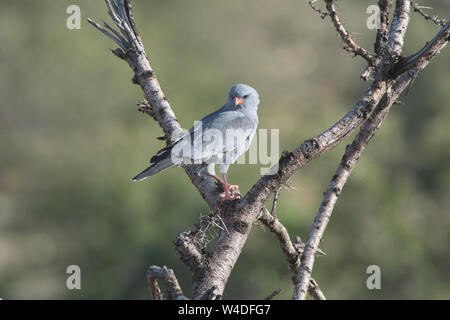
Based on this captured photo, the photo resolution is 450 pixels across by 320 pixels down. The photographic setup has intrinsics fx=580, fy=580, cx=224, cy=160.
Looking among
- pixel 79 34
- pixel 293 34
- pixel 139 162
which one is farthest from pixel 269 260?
pixel 293 34

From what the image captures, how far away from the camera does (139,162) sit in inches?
653

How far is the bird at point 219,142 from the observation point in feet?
15.2

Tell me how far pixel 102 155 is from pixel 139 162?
67.1 inches

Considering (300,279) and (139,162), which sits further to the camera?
(139,162)

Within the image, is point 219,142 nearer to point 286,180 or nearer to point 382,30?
point 286,180

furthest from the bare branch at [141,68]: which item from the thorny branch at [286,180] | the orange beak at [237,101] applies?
the orange beak at [237,101]

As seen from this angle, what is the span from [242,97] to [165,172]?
10.2 metres

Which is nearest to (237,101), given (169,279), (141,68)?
(141,68)

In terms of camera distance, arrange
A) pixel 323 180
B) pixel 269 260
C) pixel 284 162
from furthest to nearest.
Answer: pixel 323 180, pixel 269 260, pixel 284 162

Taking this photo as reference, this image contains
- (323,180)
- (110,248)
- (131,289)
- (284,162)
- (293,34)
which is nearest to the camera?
(284,162)

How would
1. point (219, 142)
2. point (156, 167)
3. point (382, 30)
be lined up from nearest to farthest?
point (382, 30) < point (156, 167) < point (219, 142)

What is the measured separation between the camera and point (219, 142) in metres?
4.89

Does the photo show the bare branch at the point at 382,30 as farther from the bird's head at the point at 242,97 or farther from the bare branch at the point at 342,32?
the bird's head at the point at 242,97
